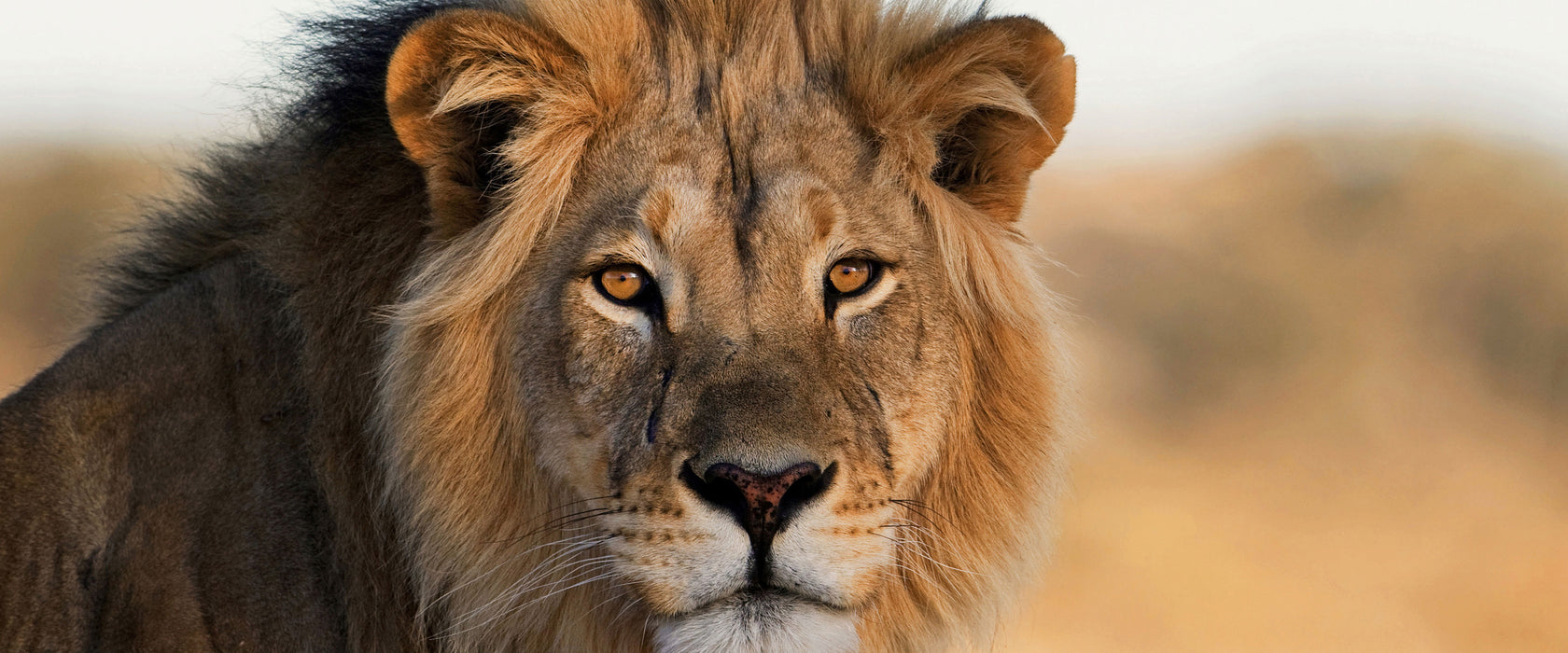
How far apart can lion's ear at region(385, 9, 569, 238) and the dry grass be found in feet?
19.1

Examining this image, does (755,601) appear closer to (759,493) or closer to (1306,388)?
(759,493)

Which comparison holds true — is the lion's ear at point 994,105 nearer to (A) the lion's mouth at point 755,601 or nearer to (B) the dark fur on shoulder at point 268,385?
(A) the lion's mouth at point 755,601

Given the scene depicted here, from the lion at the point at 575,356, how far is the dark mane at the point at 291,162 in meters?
0.02

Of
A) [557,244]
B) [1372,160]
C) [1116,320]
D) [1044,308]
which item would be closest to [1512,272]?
[1372,160]

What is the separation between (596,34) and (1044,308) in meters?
1.45

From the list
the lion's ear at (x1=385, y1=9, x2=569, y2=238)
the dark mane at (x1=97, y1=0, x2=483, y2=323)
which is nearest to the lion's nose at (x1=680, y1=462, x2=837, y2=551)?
the lion's ear at (x1=385, y1=9, x2=569, y2=238)

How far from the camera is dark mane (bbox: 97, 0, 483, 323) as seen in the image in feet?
11.6

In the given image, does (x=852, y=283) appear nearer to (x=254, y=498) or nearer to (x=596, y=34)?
(x=596, y=34)

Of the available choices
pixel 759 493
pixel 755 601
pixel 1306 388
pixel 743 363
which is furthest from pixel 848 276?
pixel 1306 388

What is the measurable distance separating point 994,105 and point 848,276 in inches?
26.0

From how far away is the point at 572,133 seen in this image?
11.0ft

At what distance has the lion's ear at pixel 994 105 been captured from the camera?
3367mm

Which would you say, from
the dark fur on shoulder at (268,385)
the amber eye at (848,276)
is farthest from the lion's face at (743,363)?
the dark fur on shoulder at (268,385)

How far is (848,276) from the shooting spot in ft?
10.8
